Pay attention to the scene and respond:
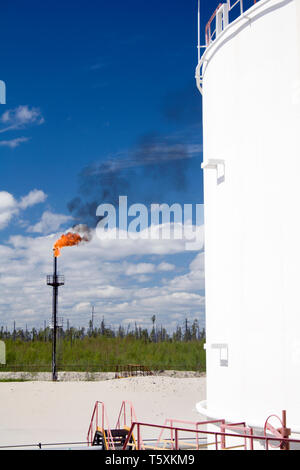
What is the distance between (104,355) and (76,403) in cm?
2171

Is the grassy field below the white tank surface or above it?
below

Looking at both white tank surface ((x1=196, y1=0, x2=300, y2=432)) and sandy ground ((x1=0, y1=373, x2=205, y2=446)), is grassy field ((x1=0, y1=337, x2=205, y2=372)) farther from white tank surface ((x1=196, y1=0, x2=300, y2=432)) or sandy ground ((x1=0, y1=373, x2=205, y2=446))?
white tank surface ((x1=196, y1=0, x2=300, y2=432))

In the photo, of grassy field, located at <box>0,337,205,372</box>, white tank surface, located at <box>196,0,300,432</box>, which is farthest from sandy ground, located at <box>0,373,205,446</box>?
white tank surface, located at <box>196,0,300,432</box>

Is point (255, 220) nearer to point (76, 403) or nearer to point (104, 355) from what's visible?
point (76, 403)

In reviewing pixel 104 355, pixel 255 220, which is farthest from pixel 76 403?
pixel 255 220

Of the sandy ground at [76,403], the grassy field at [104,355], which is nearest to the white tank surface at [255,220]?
the sandy ground at [76,403]

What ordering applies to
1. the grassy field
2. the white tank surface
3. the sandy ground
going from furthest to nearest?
1. the grassy field
2. the sandy ground
3. the white tank surface

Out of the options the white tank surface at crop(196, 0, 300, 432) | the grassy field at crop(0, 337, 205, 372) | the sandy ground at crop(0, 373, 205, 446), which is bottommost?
the sandy ground at crop(0, 373, 205, 446)

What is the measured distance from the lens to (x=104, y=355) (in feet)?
178

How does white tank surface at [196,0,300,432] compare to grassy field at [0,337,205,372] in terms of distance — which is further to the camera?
grassy field at [0,337,205,372]

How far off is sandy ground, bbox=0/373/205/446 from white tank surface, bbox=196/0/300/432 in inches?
531

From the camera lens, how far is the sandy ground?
25469mm

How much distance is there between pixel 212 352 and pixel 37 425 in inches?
672

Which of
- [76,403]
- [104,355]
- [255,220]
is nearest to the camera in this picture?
[255,220]
